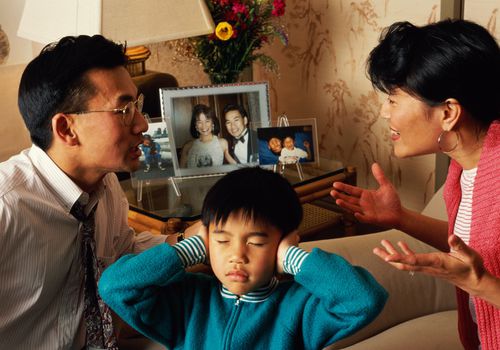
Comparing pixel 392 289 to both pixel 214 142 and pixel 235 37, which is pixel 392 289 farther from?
pixel 235 37

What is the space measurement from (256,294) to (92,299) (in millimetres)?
506

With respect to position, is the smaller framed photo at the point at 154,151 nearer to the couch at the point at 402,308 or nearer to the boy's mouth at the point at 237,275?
the couch at the point at 402,308

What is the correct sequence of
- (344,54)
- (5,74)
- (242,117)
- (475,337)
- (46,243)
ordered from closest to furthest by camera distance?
1. (46,243)
2. (475,337)
3. (5,74)
4. (242,117)
5. (344,54)

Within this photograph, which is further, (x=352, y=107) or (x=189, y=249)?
(x=352, y=107)

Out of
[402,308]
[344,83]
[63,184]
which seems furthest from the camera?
[344,83]

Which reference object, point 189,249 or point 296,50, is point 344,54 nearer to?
point 296,50

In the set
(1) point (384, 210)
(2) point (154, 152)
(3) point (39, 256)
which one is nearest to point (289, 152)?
(2) point (154, 152)

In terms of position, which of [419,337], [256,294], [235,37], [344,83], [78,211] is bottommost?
[419,337]

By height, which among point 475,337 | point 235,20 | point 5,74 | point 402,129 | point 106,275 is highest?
point 235,20

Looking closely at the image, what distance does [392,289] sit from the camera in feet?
5.84

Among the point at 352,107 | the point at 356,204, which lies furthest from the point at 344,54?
the point at 356,204

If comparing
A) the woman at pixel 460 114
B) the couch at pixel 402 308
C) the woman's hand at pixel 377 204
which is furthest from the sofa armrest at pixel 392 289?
the woman at pixel 460 114

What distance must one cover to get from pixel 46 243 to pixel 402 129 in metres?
0.82

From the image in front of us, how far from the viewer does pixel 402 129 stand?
1.43 metres
